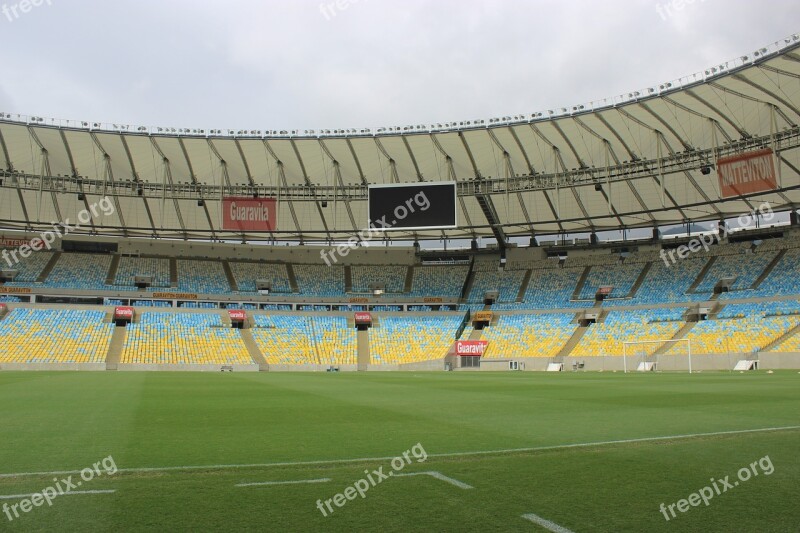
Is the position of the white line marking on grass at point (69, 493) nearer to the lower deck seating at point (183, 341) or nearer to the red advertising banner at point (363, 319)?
the lower deck seating at point (183, 341)

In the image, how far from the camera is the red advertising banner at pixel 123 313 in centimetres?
5350

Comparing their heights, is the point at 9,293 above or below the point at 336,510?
above

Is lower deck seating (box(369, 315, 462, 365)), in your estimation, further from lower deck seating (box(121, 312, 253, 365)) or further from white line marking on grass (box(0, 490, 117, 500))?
white line marking on grass (box(0, 490, 117, 500))

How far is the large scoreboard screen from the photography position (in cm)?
4762

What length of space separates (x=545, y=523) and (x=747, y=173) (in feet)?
130

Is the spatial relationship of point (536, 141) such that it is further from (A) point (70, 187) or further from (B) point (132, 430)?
(B) point (132, 430)

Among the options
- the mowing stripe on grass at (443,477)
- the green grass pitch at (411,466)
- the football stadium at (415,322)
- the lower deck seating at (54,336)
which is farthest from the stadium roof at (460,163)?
the mowing stripe on grass at (443,477)

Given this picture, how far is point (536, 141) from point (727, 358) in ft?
65.9

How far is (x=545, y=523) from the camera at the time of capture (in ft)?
14.5

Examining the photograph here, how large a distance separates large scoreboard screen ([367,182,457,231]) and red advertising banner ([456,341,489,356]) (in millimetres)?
11979

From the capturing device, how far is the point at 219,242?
215 ft

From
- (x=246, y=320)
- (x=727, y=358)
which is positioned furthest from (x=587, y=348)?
(x=246, y=320)

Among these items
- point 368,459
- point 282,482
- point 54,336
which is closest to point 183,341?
point 54,336

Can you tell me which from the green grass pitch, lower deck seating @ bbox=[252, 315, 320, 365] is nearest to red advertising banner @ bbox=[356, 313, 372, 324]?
lower deck seating @ bbox=[252, 315, 320, 365]
